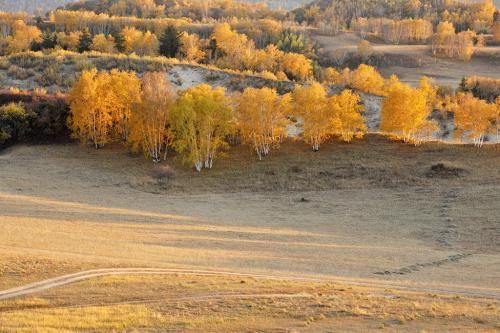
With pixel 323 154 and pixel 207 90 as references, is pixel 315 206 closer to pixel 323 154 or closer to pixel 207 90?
pixel 323 154

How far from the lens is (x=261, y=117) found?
6944 centimetres

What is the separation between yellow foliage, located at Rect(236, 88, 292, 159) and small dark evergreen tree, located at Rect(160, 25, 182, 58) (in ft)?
222

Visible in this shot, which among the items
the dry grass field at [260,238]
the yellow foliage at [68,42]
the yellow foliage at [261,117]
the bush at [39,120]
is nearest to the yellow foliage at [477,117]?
the dry grass field at [260,238]

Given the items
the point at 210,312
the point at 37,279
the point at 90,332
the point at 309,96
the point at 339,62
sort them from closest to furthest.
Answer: the point at 90,332
the point at 210,312
the point at 37,279
the point at 309,96
the point at 339,62

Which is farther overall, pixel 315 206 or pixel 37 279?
pixel 315 206

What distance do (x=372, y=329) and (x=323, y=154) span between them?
49.5 metres

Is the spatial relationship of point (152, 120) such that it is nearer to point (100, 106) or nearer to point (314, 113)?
point (100, 106)

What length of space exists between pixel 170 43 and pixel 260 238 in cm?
10214

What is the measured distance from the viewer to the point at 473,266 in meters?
33.0

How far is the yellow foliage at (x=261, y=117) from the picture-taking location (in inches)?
2734

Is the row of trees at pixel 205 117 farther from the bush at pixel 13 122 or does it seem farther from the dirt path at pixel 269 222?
the bush at pixel 13 122

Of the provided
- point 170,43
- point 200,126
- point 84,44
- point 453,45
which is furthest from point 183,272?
point 453,45

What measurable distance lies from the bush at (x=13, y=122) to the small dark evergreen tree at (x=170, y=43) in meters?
59.9

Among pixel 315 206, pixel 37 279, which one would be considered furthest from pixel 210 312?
pixel 315 206
